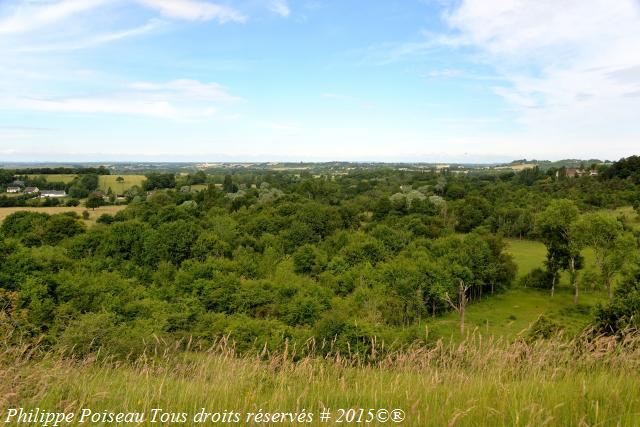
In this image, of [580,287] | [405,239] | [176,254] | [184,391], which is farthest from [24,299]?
[580,287]

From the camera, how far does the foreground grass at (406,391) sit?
3.52 m

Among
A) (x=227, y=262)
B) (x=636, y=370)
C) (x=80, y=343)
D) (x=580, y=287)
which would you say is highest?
(x=636, y=370)

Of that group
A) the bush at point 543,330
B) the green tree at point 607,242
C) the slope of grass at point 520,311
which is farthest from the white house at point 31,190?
the bush at point 543,330

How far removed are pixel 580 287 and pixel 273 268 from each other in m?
28.0

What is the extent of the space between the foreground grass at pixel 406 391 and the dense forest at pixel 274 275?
548cm

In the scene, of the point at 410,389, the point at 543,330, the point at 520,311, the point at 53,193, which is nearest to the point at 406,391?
the point at 410,389

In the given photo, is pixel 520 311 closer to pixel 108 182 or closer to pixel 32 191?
pixel 32 191

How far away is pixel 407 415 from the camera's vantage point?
142 inches

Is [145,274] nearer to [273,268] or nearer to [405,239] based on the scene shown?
[273,268]

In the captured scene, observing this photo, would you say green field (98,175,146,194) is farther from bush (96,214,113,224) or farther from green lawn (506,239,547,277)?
green lawn (506,239,547,277)

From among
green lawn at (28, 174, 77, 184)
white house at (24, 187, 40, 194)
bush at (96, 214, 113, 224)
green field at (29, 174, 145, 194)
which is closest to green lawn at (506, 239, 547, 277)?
bush at (96, 214, 113, 224)

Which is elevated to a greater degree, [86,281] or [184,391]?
[184,391]

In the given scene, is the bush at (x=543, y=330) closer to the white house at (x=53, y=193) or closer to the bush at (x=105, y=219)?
the bush at (x=105, y=219)

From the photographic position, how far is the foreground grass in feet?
11.5
